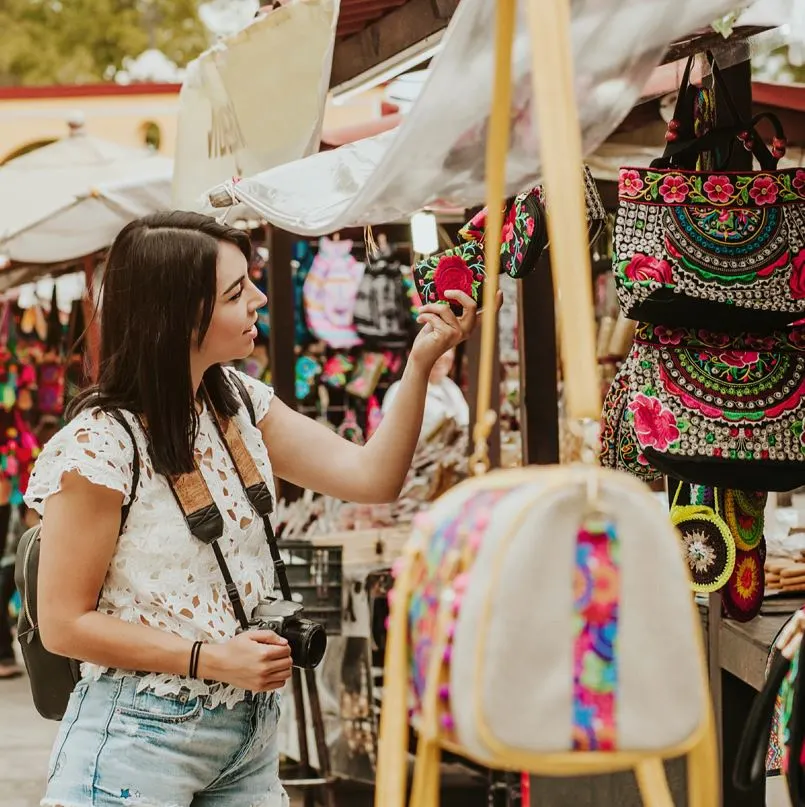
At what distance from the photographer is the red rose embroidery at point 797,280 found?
2250 mm

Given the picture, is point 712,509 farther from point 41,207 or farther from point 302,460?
point 41,207

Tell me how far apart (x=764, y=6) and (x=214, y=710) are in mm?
1535

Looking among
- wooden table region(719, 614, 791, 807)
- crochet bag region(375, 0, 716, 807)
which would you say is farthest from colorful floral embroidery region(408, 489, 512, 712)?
wooden table region(719, 614, 791, 807)

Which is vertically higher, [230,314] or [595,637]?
[230,314]

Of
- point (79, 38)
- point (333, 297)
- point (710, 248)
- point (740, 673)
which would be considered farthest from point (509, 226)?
point (79, 38)

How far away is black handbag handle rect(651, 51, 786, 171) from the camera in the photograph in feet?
7.90

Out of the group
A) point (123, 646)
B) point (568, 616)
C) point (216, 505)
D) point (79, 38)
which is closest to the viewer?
point (568, 616)

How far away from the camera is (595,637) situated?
1.03m

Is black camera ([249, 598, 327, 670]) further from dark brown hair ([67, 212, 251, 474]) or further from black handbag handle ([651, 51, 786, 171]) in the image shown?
black handbag handle ([651, 51, 786, 171])

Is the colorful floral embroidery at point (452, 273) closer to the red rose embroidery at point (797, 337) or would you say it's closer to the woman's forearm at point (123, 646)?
the red rose embroidery at point (797, 337)

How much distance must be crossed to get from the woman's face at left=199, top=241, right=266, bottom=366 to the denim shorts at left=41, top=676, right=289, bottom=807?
0.58 metres

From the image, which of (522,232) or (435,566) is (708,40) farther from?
(435,566)

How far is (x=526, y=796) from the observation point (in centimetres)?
261

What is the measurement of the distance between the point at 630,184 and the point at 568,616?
1.37 metres
